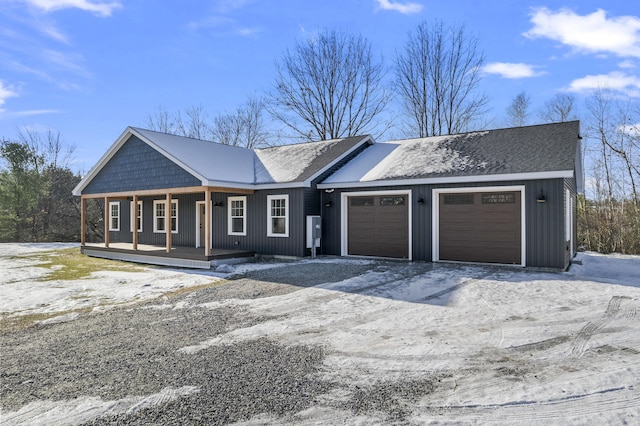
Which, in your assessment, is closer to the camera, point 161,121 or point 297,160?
point 297,160

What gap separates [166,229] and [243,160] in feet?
12.7

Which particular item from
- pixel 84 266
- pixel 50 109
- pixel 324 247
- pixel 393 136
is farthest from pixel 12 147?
pixel 393 136

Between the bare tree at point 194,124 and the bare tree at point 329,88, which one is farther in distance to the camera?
the bare tree at point 194,124

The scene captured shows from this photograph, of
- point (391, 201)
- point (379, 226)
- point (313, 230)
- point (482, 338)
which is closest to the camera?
point (482, 338)

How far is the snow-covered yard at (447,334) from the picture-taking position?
3.16 meters

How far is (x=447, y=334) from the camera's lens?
5125 mm

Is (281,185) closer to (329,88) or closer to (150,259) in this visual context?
(150,259)

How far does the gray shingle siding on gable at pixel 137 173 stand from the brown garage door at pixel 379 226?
4.96 meters

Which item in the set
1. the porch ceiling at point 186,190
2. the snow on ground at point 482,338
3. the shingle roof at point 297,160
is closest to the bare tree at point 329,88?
the shingle roof at point 297,160

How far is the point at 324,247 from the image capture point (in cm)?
1321

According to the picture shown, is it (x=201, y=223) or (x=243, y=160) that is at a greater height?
(x=243, y=160)

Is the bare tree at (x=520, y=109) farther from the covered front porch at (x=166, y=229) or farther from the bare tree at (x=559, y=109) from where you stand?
the covered front porch at (x=166, y=229)

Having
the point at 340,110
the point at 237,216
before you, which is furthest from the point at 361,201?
the point at 340,110

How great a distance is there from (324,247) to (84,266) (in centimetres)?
749
